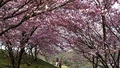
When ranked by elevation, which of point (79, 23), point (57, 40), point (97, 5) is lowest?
point (57, 40)

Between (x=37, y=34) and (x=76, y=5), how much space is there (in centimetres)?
944

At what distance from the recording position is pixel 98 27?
15562 millimetres

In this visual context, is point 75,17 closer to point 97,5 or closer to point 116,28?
point 97,5

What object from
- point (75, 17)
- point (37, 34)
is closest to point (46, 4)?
point (75, 17)

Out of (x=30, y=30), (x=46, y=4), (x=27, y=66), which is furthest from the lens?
(x=27, y=66)

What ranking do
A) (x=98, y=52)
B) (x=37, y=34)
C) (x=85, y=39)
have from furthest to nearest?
1. (x=37, y=34)
2. (x=85, y=39)
3. (x=98, y=52)

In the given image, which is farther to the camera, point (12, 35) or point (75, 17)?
point (12, 35)

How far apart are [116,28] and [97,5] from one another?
Answer: 206 cm

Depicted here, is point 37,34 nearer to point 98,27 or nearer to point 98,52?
point 98,27

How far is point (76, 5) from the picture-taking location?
11672 mm

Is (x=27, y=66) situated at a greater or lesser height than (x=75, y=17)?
lesser

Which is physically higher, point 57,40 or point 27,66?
point 57,40

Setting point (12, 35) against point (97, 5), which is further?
point (12, 35)

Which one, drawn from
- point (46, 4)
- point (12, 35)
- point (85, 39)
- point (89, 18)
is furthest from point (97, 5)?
point (12, 35)
